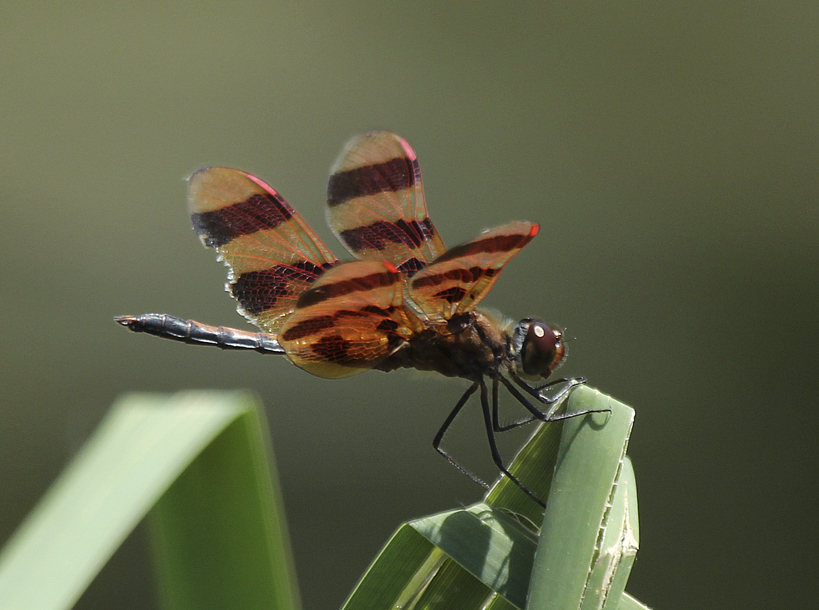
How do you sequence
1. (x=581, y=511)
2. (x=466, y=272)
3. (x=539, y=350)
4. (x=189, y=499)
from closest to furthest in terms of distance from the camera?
(x=581, y=511)
(x=189, y=499)
(x=466, y=272)
(x=539, y=350)

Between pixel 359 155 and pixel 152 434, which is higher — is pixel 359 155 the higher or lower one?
the higher one

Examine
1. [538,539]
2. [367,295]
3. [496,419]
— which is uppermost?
[367,295]

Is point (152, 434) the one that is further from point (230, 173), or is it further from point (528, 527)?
point (230, 173)

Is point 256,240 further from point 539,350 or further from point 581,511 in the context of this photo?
point 581,511

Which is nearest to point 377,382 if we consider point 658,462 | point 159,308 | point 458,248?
point 159,308

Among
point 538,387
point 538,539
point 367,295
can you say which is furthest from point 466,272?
point 538,539

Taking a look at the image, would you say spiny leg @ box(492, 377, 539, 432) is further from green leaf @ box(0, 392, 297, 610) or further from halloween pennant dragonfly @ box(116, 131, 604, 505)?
green leaf @ box(0, 392, 297, 610)
